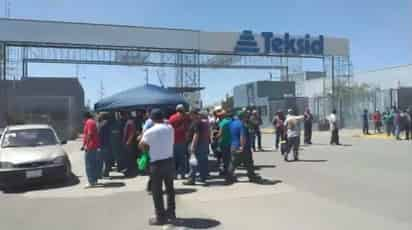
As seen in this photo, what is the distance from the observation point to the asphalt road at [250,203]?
8.06 metres

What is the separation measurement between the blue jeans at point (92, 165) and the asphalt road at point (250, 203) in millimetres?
378

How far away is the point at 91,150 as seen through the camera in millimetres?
12438

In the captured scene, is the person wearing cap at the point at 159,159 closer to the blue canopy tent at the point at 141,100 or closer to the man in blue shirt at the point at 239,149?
the man in blue shirt at the point at 239,149

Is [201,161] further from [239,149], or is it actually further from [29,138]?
[29,138]

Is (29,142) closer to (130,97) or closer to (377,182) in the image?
(130,97)

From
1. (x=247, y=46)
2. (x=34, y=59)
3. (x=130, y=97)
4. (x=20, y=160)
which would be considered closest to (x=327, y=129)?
(x=247, y=46)

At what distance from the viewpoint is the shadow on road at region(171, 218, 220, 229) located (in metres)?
7.84

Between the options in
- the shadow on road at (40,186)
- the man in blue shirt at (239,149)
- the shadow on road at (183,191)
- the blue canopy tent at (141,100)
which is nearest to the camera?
the shadow on road at (183,191)

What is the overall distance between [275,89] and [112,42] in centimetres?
2725

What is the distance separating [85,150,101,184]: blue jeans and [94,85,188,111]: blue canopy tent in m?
2.52

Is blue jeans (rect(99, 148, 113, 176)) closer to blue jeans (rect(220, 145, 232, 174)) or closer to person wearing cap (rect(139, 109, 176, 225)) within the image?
blue jeans (rect(220, 145, 232, 174))

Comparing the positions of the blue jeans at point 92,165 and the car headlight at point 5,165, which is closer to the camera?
the car headlight at point 5,165

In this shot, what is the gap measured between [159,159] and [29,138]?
7.25 metres

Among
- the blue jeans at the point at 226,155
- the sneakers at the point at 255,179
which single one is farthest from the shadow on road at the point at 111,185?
the sneakers at the point at 255,179
